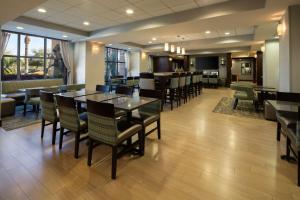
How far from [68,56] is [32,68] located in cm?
148

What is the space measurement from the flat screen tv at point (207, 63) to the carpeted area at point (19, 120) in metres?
12.5

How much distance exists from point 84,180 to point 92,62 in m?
6.43

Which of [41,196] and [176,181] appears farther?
[176,181]

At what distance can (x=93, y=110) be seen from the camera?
2.16 m

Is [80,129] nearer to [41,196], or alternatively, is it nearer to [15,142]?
[41,196]

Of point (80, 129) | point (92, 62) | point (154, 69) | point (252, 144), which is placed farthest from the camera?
point (154, 69)

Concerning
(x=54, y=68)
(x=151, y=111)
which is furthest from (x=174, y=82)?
(x=54, y=68)

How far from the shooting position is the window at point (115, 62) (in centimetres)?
1015

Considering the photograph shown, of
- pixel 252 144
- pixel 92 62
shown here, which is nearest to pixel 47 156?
pixel 252 144

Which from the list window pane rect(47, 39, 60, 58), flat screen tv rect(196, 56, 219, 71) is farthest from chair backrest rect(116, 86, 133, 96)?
flat screen tv rect(196, 56, 219, 71)

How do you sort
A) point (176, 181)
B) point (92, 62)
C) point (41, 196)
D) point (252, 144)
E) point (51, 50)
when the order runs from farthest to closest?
point (92, 62), point (51, 50), point (252, 144), point (176, 181), point (41, 196)

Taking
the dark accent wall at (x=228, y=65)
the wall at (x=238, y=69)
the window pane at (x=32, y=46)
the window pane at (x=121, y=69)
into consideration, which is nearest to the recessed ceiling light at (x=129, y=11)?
the window pane at (x=32, y=46)

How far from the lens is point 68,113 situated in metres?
2.62

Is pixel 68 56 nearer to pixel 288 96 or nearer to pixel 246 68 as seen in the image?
pixel 288 96
